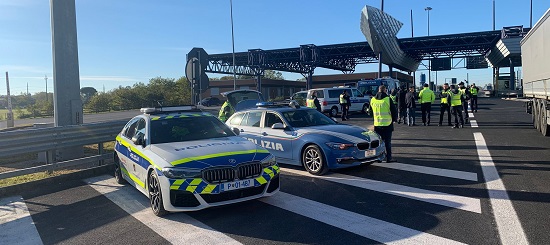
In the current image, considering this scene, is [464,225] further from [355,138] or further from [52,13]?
[52,13]

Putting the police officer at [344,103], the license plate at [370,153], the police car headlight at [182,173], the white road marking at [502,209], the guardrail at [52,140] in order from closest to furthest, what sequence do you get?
the white road marking at [502,209] → the police car headlight at [182,173] → the guardrail at [52,140] → the license plate at [370,153] → the police officer at [344,103]

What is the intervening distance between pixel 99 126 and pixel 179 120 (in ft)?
10.2

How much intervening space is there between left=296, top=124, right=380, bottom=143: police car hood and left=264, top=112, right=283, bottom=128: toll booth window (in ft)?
2.28

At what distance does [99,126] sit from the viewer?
9023 millimetres

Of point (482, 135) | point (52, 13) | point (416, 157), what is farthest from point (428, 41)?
point (52, 13)

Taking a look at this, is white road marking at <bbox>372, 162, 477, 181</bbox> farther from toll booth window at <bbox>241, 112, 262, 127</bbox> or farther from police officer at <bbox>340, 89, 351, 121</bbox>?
police officer at <bbox>340, 89, 351, 121</bbox>

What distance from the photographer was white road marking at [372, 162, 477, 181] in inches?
294

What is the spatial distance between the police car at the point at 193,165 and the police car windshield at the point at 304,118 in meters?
2.11

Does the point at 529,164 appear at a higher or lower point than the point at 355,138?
lower

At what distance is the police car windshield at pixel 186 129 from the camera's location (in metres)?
6.47

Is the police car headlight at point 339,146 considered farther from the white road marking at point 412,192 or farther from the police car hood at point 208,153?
the police car hood at point 208,153

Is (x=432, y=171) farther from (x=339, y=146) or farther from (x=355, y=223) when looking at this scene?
(x=355, y=223)

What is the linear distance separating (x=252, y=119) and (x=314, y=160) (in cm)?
218

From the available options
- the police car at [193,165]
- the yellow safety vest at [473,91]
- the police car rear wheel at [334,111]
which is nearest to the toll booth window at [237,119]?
the police car at [193,165]
